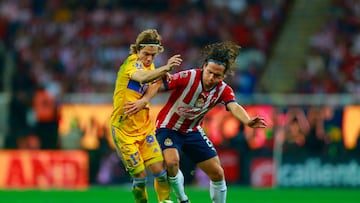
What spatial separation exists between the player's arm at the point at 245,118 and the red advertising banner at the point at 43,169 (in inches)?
408

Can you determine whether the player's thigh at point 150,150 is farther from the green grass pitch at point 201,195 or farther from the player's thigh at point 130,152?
the green grass pitch at point 201,195

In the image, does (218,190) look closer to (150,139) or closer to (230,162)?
(150,139)

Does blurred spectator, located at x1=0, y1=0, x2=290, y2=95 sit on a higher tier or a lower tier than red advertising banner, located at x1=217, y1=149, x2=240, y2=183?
higher

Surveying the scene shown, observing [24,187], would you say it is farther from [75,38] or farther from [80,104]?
[75,38]

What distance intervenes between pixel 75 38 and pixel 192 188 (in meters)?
7.47

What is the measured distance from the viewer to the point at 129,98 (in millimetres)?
12359

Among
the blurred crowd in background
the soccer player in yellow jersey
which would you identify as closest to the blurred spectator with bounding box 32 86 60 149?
the blurred crowd in background

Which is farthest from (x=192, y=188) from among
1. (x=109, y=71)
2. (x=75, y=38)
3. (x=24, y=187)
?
(x=75, y=38)

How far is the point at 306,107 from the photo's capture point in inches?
867

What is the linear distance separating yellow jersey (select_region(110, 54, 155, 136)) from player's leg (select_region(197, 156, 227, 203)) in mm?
934

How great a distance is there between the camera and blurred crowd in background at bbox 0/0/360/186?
74.6 feet

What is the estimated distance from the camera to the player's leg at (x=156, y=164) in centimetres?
1223

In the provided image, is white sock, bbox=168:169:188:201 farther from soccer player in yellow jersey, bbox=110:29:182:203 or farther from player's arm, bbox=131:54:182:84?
player's arm, bbox=131:54:182:84

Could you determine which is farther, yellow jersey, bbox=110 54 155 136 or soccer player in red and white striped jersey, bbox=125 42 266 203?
yellow jersey, bbox=110 54 155 136
